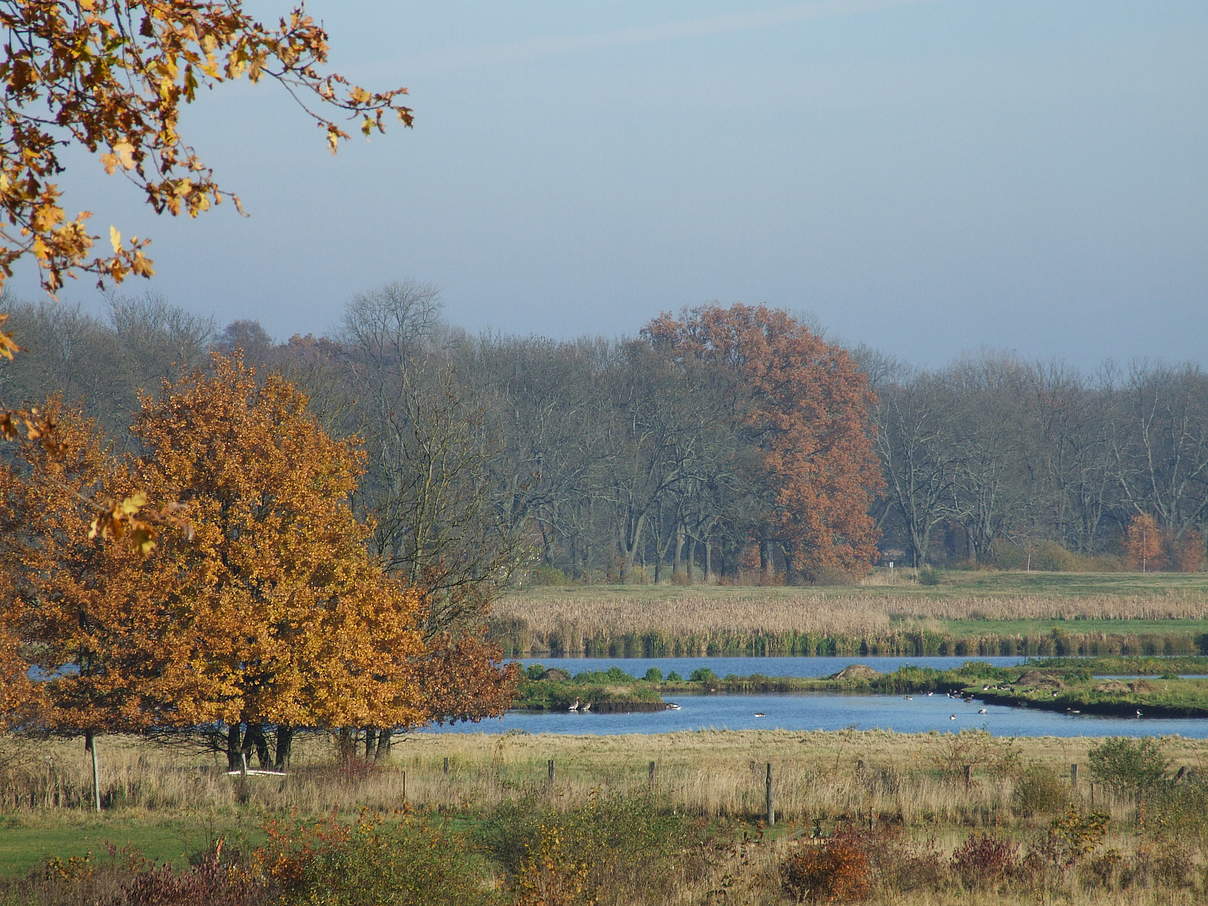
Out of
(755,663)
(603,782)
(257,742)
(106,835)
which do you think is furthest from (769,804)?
(755,663)

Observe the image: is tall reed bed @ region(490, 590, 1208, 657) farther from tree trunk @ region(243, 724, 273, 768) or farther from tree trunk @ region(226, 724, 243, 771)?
tree trunk @ region(226, 724, 243, 771)

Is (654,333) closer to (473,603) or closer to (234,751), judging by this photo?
(473,603)

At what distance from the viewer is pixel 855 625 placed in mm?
56531

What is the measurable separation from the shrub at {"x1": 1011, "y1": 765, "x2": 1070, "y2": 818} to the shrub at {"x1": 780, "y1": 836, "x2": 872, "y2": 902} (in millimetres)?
7075

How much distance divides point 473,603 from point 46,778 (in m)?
10.5

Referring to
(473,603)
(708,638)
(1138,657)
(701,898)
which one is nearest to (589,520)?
(708,638)

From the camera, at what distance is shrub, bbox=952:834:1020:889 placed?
1503 cm

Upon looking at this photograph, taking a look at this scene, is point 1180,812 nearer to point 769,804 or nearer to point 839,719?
point 769,804

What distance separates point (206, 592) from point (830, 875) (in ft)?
41.3

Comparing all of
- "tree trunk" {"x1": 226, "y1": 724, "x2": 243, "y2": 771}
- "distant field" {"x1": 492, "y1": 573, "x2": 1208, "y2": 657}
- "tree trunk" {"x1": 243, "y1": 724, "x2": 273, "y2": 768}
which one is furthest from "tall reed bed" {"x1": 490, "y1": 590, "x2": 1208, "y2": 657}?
"tree trunk" {"x1": 226, "y1": 724, "x2": 243, "y2": 771}

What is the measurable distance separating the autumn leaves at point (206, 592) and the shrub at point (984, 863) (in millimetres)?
11394

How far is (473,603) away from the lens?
30.4m

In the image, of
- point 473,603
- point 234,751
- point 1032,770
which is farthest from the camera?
point 473,603

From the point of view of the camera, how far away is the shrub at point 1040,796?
67.4ft
